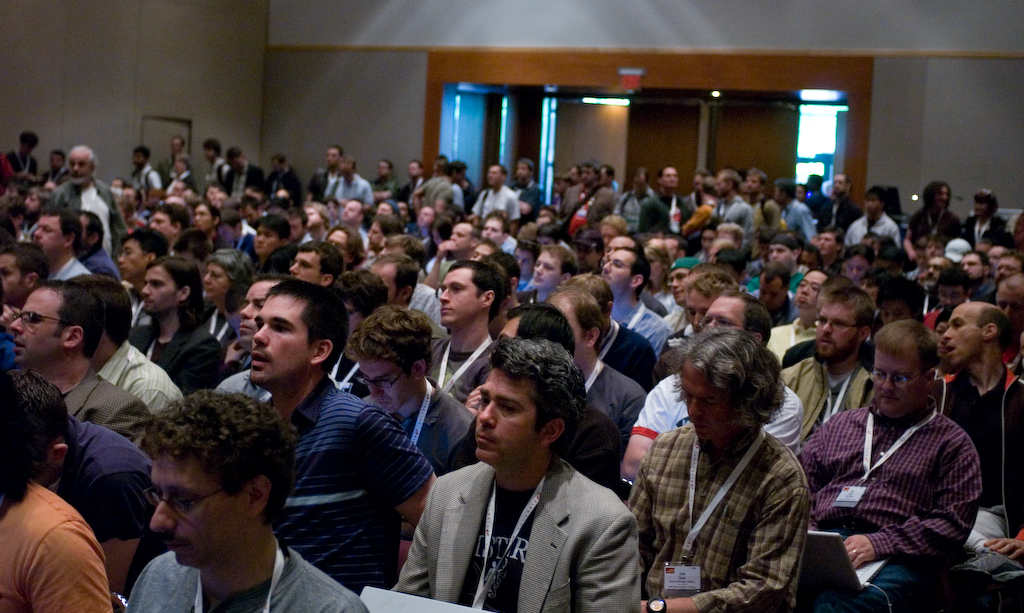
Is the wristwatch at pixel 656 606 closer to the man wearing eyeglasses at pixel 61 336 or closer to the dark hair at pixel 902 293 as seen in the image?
the man wearing eyeglasses at pixel 61 336

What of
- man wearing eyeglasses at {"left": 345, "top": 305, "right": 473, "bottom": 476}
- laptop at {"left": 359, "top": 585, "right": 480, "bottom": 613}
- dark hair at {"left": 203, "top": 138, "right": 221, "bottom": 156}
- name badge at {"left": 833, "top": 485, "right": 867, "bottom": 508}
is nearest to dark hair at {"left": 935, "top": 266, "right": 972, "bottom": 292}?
name badge at {"left": 833, "top": 485, "right": 867, "bottom": 508}

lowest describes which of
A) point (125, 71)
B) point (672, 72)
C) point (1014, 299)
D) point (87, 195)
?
point (1014, 299)

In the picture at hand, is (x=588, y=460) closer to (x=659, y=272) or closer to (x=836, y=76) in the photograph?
(x=659, y=272)

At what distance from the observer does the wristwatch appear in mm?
2643

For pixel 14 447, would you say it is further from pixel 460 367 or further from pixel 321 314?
pixel 460 367

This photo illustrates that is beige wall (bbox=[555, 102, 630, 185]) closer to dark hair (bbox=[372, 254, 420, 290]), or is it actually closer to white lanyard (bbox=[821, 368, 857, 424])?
dark hair (bbox=[372, 254, 420, 290])

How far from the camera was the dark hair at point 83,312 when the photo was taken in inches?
142

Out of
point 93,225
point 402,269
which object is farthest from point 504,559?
point 93,225

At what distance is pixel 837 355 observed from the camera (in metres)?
4.50

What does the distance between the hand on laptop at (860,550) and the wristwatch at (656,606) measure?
95cm

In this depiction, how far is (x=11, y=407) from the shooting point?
6.99 ft

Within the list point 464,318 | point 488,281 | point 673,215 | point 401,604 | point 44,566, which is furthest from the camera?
point 673,215

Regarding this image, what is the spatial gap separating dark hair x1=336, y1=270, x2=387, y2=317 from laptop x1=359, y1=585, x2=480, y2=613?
2.88 metres

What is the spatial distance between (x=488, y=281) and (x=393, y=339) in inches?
51.9
